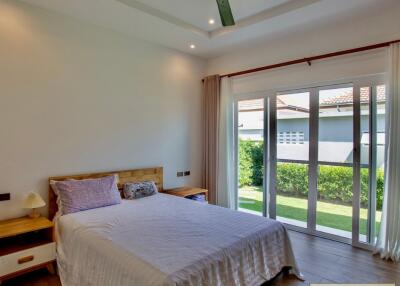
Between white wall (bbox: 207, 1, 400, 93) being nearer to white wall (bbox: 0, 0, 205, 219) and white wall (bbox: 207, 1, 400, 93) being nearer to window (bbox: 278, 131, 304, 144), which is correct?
window (bbox: 278, 131, 304, 144)

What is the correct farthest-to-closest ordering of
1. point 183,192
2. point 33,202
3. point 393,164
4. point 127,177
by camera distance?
point 183,192 → point 127,177 → point 393,164 → point 33,202

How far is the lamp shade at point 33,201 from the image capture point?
8.81 feet

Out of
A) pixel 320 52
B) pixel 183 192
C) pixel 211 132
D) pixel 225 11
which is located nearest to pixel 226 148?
pixel 211 132

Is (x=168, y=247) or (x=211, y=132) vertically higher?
(x=211, y=132)

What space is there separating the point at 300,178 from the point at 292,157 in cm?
32

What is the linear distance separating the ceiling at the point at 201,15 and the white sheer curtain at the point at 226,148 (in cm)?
93

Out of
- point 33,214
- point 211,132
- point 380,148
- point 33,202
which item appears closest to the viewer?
point 33,202

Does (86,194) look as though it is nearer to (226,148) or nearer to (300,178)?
(226,148)

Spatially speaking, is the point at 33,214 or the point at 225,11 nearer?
the point at 225,11

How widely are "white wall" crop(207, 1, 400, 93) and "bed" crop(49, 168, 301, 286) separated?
7.09 ft

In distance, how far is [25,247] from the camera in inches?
99.7

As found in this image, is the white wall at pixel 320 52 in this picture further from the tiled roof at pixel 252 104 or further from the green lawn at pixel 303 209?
the green lawn at pixel 303 209

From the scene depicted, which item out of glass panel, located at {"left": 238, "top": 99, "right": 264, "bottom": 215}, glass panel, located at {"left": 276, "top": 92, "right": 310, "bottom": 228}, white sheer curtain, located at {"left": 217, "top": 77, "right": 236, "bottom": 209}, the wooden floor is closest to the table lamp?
the wooden floor

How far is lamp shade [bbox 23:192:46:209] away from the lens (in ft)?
8.81
